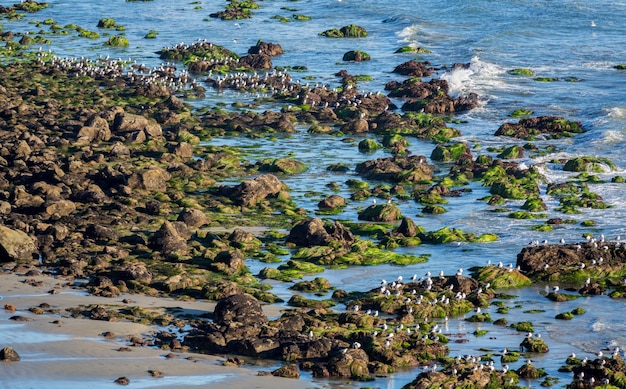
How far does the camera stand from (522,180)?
33656 millimetres

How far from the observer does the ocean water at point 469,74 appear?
2425cm

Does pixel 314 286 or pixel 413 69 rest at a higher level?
pixel 413 69

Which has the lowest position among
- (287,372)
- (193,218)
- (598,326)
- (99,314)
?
(598,326)

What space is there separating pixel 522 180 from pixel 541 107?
1192cm

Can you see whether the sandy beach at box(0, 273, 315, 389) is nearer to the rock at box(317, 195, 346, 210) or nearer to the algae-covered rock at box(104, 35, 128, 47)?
the rock at box(317, 195, 346, 210)

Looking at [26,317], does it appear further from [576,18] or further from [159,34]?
[576,18]

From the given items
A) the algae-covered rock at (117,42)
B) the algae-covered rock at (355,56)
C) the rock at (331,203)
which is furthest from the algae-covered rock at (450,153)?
the algae-covered rock at (117,42)

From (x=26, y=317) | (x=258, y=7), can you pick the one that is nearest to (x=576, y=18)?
(x=258, y=7)

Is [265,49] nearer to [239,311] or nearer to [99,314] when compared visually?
[99,314]

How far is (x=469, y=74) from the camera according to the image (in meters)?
50.7

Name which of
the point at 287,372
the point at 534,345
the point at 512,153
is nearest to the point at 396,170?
the point at 512,153

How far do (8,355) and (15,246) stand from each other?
697 cm

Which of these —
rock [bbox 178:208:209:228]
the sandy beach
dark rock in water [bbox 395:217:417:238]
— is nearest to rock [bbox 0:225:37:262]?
the sandy beach

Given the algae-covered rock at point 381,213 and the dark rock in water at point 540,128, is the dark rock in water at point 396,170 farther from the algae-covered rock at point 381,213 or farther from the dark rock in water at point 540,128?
the dark rock in water at point 540,128
